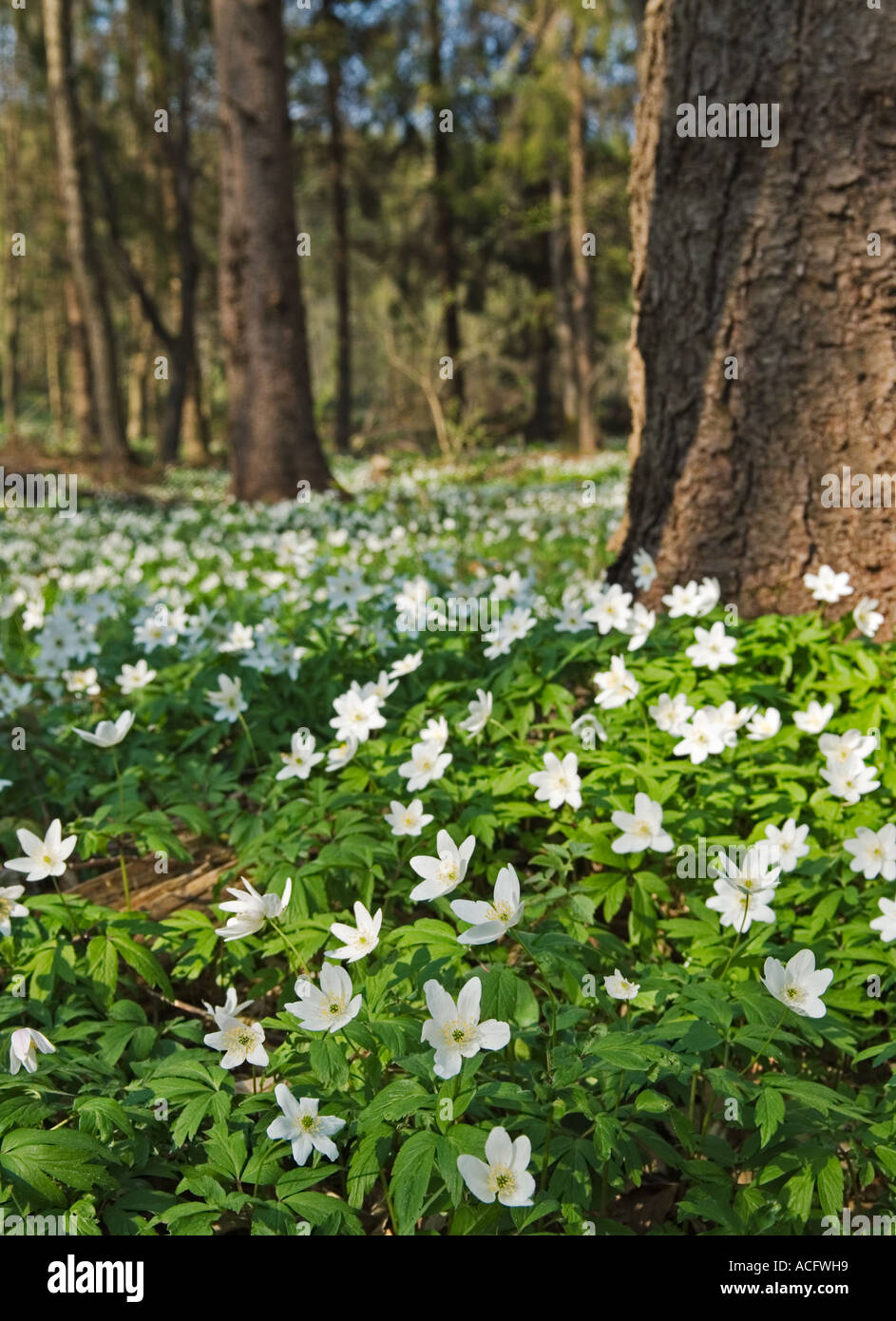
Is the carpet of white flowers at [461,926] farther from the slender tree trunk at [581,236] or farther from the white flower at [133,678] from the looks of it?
the slender tree trunk at [581,236]

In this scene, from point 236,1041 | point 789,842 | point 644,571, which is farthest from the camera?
point 644,571

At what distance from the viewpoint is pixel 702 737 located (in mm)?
2582

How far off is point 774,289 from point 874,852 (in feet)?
6.93

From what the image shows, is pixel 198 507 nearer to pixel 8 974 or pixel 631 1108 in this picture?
pixel 8 974

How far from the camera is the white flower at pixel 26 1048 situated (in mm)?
1658

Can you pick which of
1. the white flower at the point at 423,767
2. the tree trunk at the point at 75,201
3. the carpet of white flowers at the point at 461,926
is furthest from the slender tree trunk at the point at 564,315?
the white flower at the point at 423,767

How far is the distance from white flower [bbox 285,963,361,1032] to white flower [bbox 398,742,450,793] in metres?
0.78

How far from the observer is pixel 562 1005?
6.22ft

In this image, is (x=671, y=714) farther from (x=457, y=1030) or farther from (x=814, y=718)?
(x=457, y=1030)

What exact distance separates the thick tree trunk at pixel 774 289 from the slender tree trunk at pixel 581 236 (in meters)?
14.5

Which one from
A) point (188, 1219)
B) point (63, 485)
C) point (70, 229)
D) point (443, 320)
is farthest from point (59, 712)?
point (443, 320)

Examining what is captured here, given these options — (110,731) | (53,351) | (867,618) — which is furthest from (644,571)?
(53,351)
